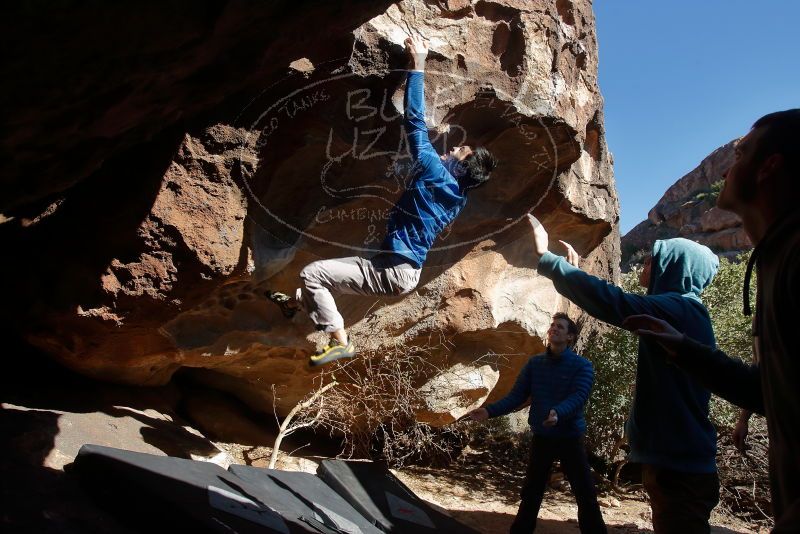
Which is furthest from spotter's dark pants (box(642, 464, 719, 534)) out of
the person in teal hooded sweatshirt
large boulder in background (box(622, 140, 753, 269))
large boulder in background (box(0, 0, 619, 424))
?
large boulder in background (box(622, 140, 753, 269))

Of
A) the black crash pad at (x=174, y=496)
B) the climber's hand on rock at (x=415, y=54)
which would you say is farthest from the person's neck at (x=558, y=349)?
the climber's hand on rock at (x=415, y=54)

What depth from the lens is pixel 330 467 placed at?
16.3 ft

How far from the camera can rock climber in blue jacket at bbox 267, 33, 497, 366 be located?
3795 mm

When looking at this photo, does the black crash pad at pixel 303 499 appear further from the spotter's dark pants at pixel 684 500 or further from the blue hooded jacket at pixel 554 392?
the spotter's dark pants at pixel 684 500

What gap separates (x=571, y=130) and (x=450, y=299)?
6.04 ft

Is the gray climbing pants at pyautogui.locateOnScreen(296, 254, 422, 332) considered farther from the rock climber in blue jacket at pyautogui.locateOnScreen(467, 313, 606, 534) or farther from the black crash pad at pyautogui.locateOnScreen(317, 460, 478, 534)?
the black crash pad at pyautogui.locateOnScreen(317, 460, 478, 534)

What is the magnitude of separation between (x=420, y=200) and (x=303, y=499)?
84.1 inches

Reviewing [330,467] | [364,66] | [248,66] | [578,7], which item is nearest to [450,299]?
[330,467]

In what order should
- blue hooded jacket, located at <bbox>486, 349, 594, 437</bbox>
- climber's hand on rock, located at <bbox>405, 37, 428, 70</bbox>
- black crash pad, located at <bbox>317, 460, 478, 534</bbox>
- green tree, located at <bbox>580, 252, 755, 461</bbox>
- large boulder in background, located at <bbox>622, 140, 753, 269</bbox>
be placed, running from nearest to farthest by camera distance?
climber's hand on rock, located at <bbox>405, 37, 428, 70</bbox> < blue hooded jacket, located at <bbox>486, 349, 594, 437</bbox> < black crash pad, located at <bbox>317, 460, 478, 534</bbox> < green tree, located at <bbox>580, 252, 755, 461</bbox> < large boulder in background, located at <bbox>622, 140, 753, 269</bbox>

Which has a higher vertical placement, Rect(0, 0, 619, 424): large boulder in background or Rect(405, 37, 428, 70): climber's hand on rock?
Rect(405, 37, 428, 70): climber's hand on rock

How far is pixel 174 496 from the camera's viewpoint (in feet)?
9.94

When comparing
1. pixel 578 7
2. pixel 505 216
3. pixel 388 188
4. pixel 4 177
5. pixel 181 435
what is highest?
pixel 578 7

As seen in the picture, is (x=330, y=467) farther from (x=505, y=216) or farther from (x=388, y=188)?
(x=505, y=216)

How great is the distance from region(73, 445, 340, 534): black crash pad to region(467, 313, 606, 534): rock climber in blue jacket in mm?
1398
